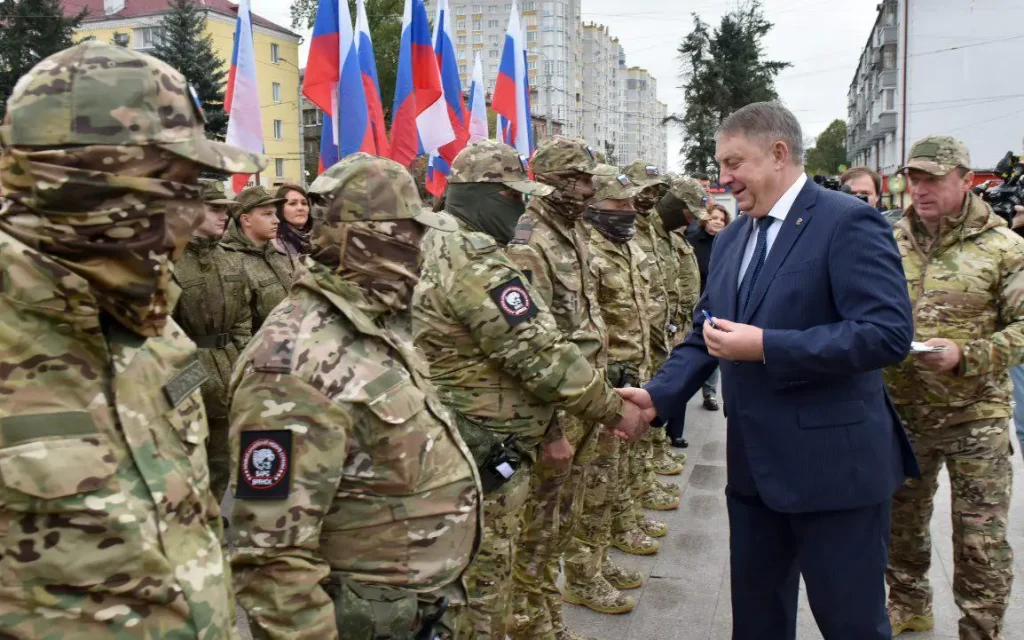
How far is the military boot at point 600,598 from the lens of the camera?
467 centimetres

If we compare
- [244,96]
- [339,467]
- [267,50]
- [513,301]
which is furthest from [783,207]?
[267,50]

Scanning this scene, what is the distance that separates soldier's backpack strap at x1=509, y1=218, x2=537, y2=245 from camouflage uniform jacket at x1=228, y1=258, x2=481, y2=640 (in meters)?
1.63

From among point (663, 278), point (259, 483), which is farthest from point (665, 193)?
point (259, 483)

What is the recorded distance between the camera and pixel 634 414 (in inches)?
146

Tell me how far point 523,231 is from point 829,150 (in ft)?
299

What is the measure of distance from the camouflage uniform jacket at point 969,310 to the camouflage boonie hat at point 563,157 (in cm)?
179

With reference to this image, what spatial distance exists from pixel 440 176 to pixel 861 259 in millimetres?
7757

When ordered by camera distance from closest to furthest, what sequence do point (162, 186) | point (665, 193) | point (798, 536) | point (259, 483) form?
1. point (162, 186)
2. point (259, 483)
3. point (798, 536)
4. point (665, 193)

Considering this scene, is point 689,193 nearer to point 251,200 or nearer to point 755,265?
point 251,200

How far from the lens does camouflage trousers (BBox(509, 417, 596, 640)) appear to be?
159 inches

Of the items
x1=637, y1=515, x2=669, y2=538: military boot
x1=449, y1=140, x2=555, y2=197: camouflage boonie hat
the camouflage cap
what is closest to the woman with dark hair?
x1=449, y1=140, x2=555, y2=197: camouflage boonie hat

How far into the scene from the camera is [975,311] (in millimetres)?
4043

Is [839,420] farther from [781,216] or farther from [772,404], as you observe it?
[781,216]

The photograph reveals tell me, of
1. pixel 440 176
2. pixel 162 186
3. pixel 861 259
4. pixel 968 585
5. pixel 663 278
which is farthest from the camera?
pixel 440 176
